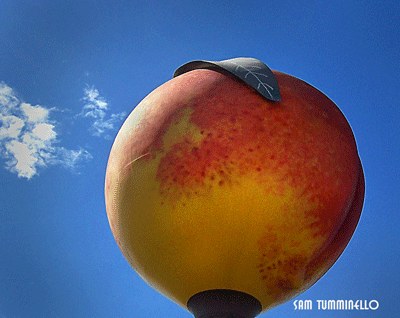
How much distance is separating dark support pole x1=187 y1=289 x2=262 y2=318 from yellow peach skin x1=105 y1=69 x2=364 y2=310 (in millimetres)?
88

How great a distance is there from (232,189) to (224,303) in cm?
126

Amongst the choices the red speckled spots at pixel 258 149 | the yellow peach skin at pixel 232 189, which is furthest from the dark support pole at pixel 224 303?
the red speckled spots at pixel 258 149

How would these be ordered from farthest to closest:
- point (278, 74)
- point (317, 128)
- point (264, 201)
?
1. point (278, 74)
2. point (317, 128)
3. point (264, 201)

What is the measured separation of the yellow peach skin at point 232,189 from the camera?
7234 millimetres

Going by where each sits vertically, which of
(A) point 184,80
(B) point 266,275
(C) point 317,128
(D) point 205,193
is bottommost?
(B) point 266,275

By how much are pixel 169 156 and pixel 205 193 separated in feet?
1.73

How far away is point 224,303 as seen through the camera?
7676mm

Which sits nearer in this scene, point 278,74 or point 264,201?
point 264,201

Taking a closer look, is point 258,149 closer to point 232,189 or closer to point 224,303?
point 232,189

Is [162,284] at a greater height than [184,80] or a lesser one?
lesser

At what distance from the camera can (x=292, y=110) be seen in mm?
7652

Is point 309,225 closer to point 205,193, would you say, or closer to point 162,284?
point 205,193

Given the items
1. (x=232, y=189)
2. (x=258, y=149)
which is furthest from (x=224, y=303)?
(x=258, y=149)

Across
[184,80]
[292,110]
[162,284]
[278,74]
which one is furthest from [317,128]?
[162,284]
